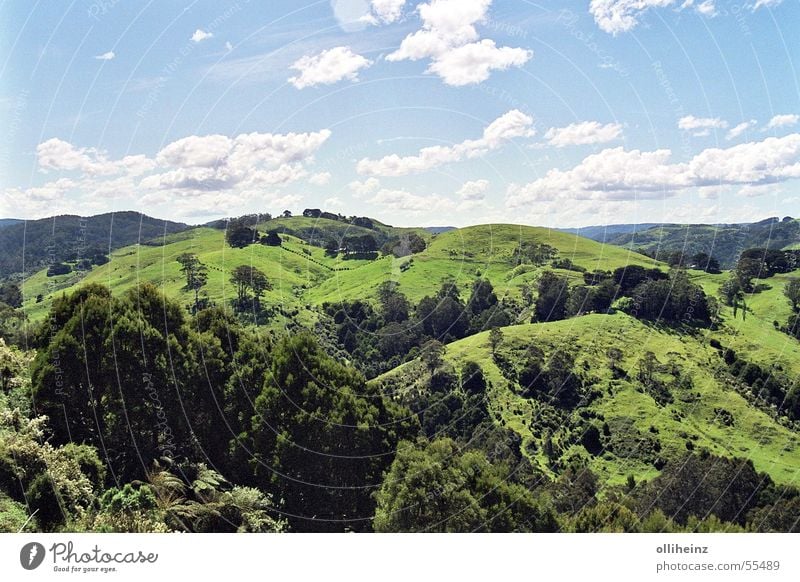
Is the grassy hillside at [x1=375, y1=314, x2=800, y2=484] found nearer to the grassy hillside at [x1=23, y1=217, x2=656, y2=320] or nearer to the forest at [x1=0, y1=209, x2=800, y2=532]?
the forest at [x1=0, y1=209, x2=800, y2=532]

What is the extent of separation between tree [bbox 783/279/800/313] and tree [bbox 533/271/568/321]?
32551mm

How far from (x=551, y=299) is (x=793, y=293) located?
35197 millimetres

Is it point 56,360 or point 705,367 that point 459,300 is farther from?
point 56,360

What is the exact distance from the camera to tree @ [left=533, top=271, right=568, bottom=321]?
340ft

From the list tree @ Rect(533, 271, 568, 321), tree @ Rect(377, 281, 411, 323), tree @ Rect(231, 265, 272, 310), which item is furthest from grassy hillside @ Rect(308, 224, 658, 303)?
tree @ Rect(231, 265, 272, 310)

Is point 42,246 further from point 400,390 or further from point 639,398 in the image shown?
point 639,398

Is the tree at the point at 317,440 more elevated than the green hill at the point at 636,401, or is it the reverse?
the tree at the point at 317,440

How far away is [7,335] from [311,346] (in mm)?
37568

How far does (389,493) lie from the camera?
28422mm
